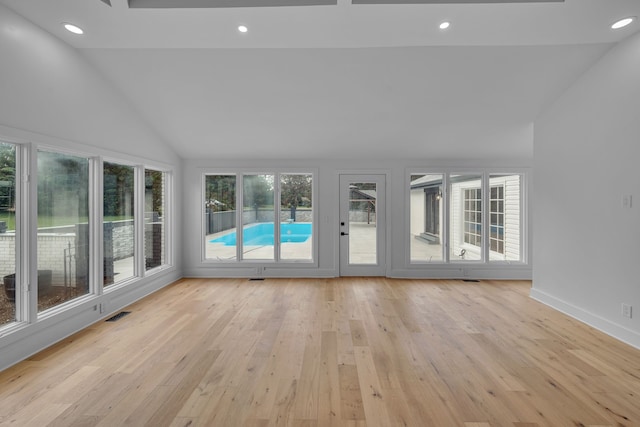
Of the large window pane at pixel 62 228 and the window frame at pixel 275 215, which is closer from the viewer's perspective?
the large window pane at pixel 62 228

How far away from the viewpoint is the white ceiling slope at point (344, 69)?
7.86 feet

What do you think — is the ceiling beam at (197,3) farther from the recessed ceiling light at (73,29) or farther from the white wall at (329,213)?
the white wall at (329,213)

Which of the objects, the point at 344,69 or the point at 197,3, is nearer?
the point at 197,3

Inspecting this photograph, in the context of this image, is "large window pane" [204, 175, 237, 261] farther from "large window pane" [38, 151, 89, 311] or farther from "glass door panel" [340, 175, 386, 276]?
"large window pane" [38, 151, 89, 311]

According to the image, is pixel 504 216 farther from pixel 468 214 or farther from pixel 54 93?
pixel 54 93

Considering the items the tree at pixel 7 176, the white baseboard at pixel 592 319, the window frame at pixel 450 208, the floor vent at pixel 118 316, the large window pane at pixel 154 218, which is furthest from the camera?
the window frame at pixel 450 208

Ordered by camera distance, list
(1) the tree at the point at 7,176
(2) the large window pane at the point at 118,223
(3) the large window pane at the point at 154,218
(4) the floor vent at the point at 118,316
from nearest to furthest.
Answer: (1) the tree at the point at 7,176 < (4) the floor vent at the point at 118,316 < (2) the large window pane at the point at 118,223 < (3) the large window pane at the point at 154,218

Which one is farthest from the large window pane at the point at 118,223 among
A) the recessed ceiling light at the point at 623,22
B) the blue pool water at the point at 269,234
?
the recessed ceiling light at the point at 623,22

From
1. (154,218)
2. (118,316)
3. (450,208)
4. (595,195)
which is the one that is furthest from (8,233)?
(450,208)

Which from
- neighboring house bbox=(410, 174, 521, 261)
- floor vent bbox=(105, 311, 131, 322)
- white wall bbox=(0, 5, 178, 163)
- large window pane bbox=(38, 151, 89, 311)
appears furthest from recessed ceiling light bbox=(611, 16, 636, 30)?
floor vent bbox=(105, 311, 131, 322)

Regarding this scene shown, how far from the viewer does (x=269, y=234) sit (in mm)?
5695

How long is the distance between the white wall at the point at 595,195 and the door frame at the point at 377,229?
240 centimetres

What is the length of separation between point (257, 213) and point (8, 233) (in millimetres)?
3469

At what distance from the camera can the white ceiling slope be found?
2396 mm
